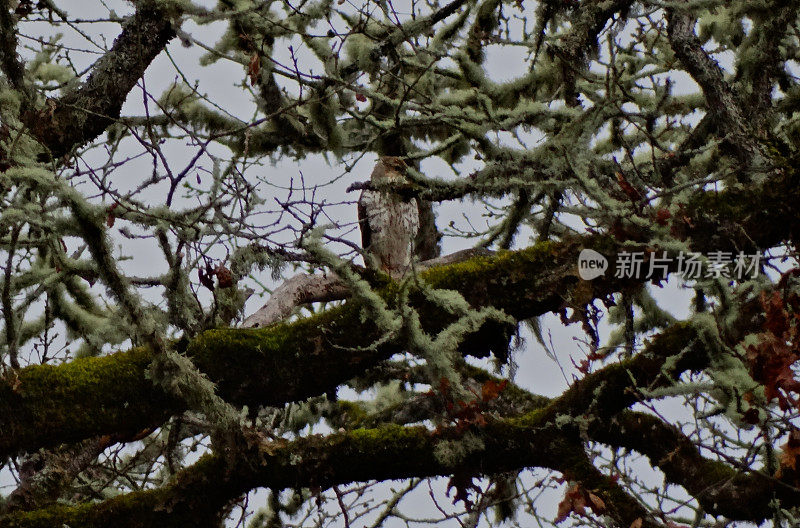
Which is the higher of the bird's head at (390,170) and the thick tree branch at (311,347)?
the bird's head at (390,170)

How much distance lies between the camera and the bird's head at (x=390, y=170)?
4871mm

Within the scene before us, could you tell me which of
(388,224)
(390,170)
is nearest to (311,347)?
(390,170)

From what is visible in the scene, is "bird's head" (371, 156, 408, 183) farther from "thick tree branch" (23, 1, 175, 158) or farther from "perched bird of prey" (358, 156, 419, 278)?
"thick tree branch" (23, 1, 175, 158)

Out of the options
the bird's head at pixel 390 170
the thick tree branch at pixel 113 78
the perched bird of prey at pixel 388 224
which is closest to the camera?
the thick tree branch at pixel 113 78

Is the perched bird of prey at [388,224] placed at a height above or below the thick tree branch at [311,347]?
above

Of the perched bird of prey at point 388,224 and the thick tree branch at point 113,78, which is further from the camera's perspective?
the perched bird of prey at point 388,224

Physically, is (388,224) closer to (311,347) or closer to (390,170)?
(390,170)

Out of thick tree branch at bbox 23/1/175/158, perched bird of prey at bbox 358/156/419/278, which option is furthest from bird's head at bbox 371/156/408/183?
thick tree branch at bbox 23/1/175/158

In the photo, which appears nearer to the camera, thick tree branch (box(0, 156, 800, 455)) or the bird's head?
thick tree branch (box(0, 156, 800, 455))

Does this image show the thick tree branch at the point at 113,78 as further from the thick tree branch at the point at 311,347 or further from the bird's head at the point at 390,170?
the thick tree branch at the point at 311,347

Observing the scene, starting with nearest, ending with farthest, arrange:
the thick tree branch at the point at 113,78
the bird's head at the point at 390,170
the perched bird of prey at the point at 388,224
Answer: the thick tree branch at the point at 113,78, the bird's head at the point at 390,170, the perched bird of prey at the point at 388,224

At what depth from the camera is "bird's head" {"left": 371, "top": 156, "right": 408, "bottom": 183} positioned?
487 cm

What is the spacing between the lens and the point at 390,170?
602 cm

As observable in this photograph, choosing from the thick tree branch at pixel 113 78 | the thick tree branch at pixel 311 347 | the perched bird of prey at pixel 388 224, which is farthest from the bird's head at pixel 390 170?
the thick tree branch at pixel 113 78
